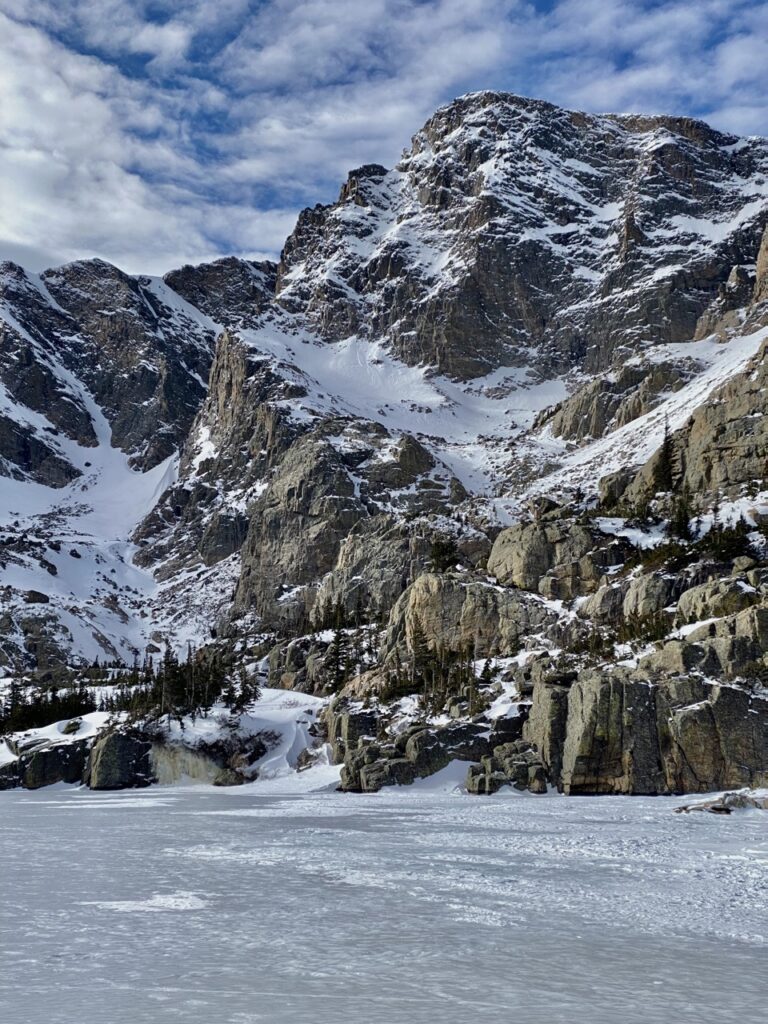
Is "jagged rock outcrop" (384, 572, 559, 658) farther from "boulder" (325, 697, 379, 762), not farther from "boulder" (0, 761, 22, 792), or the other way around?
"boulder" (0, 761, 22, 792)

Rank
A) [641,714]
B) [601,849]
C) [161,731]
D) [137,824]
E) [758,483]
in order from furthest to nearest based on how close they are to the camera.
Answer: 1. [758,483]
2. [161,731]
3. [641,714]
4. [137,824]
5. [601,849]

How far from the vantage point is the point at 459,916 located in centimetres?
2006

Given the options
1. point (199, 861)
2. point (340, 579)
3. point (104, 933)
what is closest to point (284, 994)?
point (104, 933)

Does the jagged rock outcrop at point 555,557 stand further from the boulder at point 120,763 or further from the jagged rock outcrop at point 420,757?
the boulder at point 120,763

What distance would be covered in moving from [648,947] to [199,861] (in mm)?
16792

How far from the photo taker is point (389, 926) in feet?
62.1

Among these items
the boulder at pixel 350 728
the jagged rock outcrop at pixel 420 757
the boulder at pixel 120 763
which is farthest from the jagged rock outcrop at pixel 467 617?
the boulder at pixel 120 763

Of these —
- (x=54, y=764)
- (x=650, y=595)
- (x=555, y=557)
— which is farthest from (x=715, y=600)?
(x=54, y=764)

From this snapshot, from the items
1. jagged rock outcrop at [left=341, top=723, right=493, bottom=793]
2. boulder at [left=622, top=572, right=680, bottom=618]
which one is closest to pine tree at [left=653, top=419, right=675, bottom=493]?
boulder at [left=622, top=572, right=680, bottom=618]

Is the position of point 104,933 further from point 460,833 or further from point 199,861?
point 460,833

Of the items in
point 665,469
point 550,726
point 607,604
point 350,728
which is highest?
point 665,469

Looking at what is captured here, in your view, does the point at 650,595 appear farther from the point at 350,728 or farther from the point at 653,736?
the point at 350,728

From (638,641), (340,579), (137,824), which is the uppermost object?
(340,579)

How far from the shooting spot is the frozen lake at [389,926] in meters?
13.3
